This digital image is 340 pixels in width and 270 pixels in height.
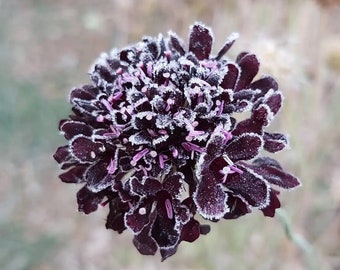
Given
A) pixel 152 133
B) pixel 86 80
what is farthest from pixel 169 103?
pixel 86 80

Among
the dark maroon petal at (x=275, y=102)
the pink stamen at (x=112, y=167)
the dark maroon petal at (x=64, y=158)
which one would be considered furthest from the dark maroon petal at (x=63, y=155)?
the dark maroon petal at (x=275, y=102)

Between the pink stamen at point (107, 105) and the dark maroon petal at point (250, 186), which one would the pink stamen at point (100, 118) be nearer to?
the pink stamen at point (107, 105)

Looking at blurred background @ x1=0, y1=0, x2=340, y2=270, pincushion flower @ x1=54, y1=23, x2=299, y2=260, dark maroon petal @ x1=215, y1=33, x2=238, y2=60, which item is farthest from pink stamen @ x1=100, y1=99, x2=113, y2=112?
blurred background @ x1=0, y1=0, x2=340, y2=270

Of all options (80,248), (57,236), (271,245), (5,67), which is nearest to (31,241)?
(57,236)

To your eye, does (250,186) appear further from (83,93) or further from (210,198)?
(83,93)

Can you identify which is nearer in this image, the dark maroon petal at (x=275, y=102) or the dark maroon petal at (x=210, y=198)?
the dark maroon petal at (x=210, y=198)

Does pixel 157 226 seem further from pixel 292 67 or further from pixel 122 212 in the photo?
pixel 292 67
